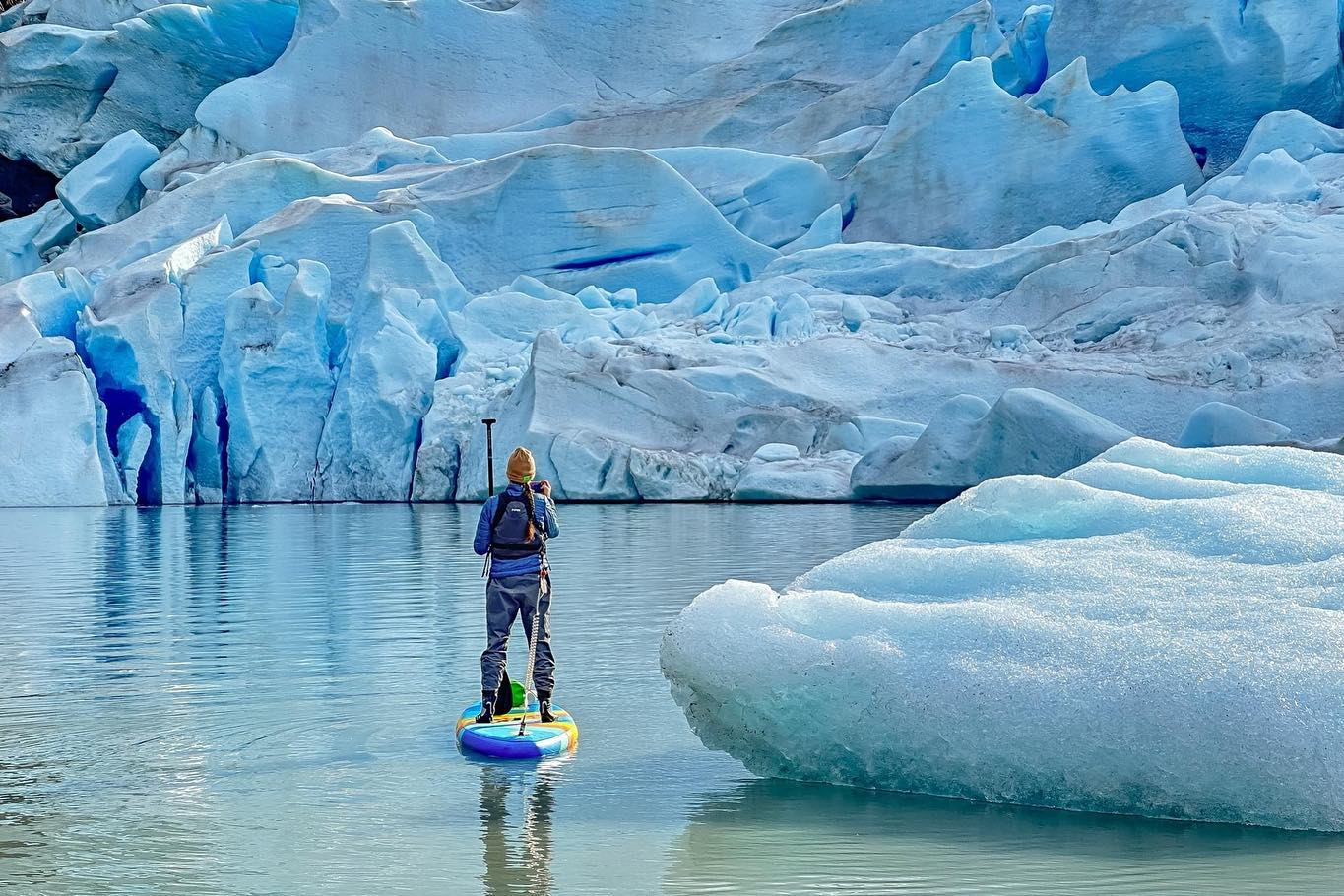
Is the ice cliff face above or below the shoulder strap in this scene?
above

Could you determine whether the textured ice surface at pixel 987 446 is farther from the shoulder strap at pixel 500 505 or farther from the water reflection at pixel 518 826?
the water reflection at pixel 518 826

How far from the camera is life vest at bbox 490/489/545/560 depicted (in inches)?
181

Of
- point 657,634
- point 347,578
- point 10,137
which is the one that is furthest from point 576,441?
point 10,137

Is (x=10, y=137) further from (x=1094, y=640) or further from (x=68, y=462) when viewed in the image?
(x=1094, y=640)

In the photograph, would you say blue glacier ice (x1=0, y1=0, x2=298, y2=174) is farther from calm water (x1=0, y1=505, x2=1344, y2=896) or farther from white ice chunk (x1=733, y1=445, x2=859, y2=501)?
calm water (x1=0, y1=505, x2=1344, y2=896)

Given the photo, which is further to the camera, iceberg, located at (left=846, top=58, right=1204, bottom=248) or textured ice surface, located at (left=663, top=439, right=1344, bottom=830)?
iceberg, located at (left=846, top=58, right=1204, bottom=248)

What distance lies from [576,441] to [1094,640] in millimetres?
14627

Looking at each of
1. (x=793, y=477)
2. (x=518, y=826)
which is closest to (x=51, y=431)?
(x=793, y=477)

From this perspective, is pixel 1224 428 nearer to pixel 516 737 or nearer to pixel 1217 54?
pixel 1217 54

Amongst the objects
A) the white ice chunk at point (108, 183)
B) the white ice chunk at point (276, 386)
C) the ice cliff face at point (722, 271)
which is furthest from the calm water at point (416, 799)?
the white ice chunk at point (108, 183)

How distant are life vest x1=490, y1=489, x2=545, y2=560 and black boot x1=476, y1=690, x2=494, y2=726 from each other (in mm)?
386

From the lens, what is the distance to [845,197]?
23.9m

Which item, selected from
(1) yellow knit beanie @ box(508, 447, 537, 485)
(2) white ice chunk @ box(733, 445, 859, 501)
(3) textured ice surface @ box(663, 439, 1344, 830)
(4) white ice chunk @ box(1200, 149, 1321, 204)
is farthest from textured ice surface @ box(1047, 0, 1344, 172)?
(1) yellow knit beanie @ box(508, 447, 537, 485)

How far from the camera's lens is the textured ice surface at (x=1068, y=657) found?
3369 mm
